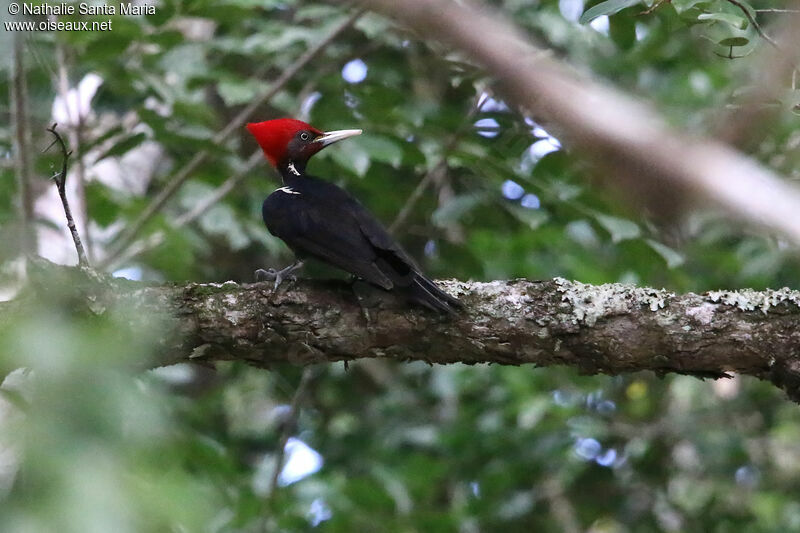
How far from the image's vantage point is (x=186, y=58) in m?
4.69

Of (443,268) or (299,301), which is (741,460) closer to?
(443,268)

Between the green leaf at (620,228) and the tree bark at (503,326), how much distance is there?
2.82 ft

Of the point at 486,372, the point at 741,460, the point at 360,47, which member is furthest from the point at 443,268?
the point at 741,460

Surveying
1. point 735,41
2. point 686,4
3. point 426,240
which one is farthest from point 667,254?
point 426,240

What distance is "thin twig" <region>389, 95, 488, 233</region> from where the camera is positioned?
14.0 ft

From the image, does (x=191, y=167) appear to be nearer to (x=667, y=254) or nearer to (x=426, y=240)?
(x=426, y=240)

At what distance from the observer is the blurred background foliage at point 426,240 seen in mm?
4246

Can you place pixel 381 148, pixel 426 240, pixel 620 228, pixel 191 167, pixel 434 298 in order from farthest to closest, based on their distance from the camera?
pixel 426 240 < pixel 191 167 < pixel 381 148 < pixel 620 228 < pixel 434 298

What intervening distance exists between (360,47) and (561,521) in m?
3.02

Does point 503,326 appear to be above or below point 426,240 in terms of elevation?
above

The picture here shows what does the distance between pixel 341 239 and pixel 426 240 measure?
227 cm

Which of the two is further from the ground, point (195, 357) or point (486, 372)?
point (195, 357)

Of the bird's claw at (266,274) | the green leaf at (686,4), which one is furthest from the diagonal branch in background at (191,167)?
the green leaf at (686,4)

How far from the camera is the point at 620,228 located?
394 centimetres
